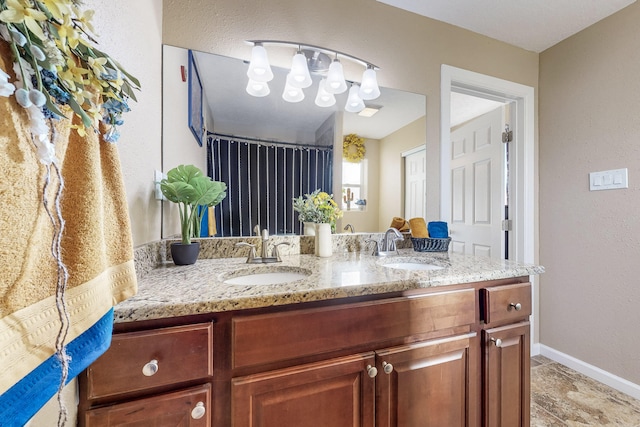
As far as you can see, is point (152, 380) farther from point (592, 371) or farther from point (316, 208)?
point (592, 371)

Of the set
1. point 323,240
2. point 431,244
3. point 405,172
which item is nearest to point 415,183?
point 405,172

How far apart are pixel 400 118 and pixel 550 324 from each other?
1950 millimetres

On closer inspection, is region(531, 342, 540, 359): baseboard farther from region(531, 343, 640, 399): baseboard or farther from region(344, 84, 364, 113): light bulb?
region(344, 84, 364, 113): light bulb

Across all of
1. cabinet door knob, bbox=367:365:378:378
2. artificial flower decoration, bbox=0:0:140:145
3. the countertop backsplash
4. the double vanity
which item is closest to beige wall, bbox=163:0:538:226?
the countertop backsplash

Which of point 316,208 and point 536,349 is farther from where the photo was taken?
point 536,349

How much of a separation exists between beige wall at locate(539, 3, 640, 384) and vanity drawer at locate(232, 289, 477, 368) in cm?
147

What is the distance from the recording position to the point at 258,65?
1341 millimetres

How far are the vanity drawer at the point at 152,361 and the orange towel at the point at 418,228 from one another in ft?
4.14

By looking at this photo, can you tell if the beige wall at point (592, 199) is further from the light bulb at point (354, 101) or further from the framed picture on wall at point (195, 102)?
the framed picture on wall at point (195, 102)

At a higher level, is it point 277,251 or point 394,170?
point 394,170

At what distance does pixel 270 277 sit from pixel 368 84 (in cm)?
122

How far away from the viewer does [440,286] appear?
0.94 metres

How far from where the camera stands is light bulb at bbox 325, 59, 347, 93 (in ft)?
4.89

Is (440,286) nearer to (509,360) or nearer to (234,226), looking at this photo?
(509,360)
